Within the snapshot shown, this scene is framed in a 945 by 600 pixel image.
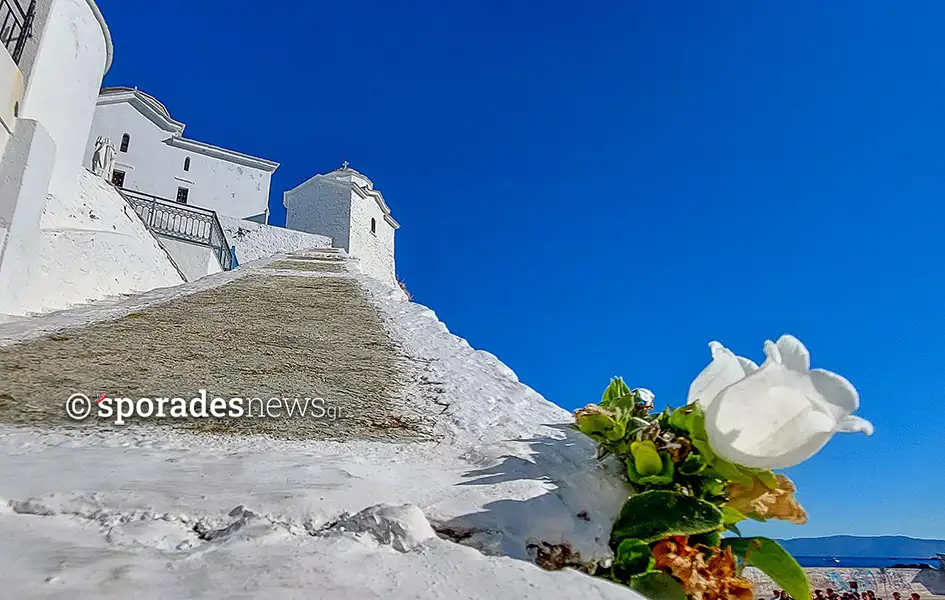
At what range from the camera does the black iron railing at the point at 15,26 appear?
5863 millimetres

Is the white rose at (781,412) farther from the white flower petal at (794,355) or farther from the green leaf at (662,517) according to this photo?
the green leaf at (662,517)

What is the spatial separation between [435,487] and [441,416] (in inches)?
32.2

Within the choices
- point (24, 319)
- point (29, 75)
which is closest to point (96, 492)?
point (24, 319)

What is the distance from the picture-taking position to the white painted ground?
836mm

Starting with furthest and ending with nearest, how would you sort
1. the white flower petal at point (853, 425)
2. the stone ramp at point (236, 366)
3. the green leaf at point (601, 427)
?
1. the stone ramp at point (236, 366)
2. the green leaf at point (601, 427)
3. the white flower petal at point (853, 425)

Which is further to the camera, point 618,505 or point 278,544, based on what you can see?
point 618,505

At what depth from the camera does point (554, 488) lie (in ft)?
4.06

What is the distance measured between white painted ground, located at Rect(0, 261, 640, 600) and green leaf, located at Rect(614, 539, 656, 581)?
0.04 m

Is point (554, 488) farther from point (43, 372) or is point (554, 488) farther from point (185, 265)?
point (185, 265)

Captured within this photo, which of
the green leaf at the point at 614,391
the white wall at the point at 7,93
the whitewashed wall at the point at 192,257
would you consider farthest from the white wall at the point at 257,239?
the green leaf at the point at 614,391

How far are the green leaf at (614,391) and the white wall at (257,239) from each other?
80.0 ft

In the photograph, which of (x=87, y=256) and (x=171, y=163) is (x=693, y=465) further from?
(x=171, y=163)

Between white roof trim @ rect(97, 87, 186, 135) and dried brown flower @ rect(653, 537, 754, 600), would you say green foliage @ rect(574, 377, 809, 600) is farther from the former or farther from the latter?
white roof trim @ rect(97, 87, 186, 135)

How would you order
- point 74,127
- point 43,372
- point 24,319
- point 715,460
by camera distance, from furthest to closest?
point 74,127 → point 24,319 → point 43,372 → point 715,460
